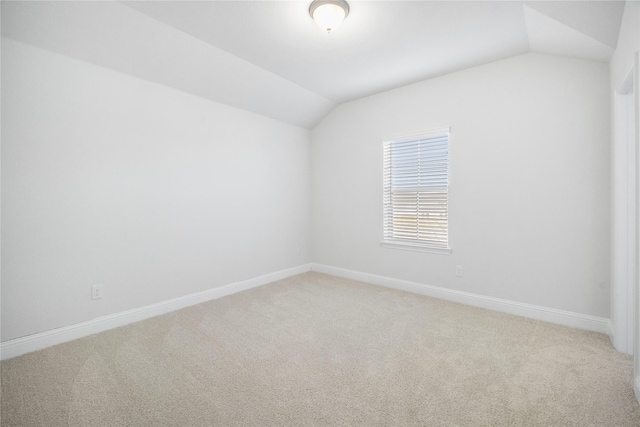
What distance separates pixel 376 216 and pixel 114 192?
3096 millimetres

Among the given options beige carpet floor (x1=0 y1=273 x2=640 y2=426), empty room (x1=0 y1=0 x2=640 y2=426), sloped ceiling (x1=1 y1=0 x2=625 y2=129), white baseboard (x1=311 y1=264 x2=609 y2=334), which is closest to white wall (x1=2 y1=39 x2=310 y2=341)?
empty room (x1=0 y1=0 x2=640 y2=426)

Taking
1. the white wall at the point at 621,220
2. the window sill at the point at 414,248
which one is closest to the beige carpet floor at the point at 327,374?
the white wall at the point at 621,220

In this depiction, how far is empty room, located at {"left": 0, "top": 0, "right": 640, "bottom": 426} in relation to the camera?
6.09 ft

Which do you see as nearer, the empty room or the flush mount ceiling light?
the empty room

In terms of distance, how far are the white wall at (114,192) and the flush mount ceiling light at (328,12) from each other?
6.24ft

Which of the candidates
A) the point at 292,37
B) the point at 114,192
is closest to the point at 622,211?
the point at 292,37

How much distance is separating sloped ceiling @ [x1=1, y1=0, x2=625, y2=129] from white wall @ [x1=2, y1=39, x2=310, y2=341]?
271 millimetres

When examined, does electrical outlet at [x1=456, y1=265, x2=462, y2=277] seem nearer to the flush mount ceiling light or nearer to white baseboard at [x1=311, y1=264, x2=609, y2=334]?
white baseboard at [x1=311, y1=264, x2=609, y2=334]

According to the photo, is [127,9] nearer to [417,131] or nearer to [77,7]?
[77,7]

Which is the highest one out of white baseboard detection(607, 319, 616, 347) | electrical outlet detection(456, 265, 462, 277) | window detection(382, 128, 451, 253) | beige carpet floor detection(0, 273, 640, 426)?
window detection(382, 128, 451, 253)

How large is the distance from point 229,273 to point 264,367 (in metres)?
1.90

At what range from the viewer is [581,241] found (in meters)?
2.68

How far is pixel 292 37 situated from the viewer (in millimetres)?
2623

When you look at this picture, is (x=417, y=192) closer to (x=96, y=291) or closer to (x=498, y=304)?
(x=498, y=304)
